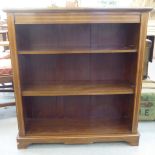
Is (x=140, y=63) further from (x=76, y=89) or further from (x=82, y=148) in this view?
(x=82, y=148)

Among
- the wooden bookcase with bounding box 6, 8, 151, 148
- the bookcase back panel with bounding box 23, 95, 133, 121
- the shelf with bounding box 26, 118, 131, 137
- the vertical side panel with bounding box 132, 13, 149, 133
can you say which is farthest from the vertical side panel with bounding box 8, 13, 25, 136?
the vertical side panel with bounding box 132, 13, 149, 133

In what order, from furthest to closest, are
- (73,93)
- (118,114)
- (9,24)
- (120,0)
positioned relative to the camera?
(120,0) → (118,114) → (73,93) → (9,24)

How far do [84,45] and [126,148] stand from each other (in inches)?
36.9

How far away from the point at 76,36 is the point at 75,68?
0.94ft

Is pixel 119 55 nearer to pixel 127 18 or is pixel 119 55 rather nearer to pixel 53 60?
pixel 127 18

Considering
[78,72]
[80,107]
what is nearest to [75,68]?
[78,72]

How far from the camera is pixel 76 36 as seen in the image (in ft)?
5.98

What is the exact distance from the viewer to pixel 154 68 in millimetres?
3906

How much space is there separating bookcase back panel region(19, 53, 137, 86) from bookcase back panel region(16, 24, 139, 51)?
0.11 m

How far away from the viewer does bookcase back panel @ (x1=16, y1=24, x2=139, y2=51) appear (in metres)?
1.79

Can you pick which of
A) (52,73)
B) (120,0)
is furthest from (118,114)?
(120,0)

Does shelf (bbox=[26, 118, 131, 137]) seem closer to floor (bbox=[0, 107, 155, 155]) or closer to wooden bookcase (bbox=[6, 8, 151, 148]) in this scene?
wooden bookcase (bbox=[6, 8, 151, 148])

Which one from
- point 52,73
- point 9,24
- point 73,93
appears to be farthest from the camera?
point 52,73

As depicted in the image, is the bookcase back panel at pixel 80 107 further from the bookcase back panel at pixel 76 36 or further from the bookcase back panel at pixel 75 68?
the bookcase back panel at pixel 76 36
